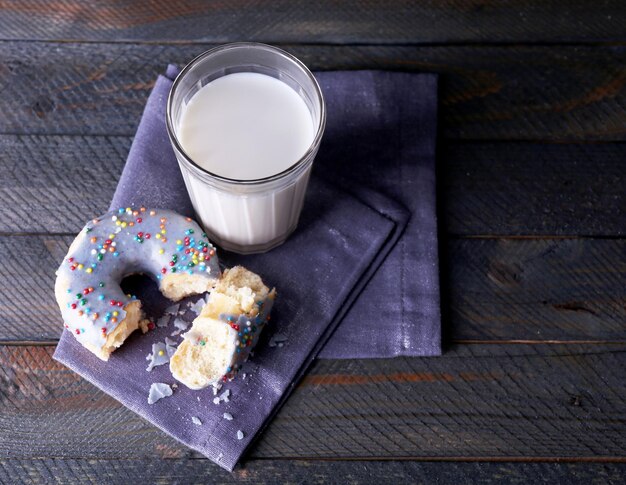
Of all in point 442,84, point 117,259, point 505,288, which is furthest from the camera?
point 442,84

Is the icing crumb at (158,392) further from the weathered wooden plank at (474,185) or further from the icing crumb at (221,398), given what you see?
the weathered wooden plank at (474,185)

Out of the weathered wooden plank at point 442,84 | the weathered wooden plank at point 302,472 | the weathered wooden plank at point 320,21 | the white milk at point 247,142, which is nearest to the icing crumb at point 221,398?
the weathered wooden plank at point 302,472

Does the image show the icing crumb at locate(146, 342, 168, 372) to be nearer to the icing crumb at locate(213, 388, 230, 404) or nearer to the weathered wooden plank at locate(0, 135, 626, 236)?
the icing crumb at locate(213, 388, 230, 404)

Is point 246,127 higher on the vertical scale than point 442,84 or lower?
higher

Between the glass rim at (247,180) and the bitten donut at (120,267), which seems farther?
the bitten donut at (120,267)

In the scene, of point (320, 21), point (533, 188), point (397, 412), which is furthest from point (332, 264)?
point (320, 21)

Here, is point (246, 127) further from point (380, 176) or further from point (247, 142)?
point (380, 176)

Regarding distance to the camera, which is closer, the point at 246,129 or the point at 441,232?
the point at 246,129

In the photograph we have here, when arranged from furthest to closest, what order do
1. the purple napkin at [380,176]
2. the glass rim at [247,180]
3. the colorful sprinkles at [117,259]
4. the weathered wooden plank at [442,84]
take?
the weathered wooden plank at [442,84] → the purple napkin at [380,176] → the colorful sprinkles at [117,259] → the glass rim at [247,180]

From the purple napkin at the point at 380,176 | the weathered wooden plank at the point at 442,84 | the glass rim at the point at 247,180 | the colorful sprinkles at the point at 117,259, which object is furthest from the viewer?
the weathered wooden plank at the point at 442,84

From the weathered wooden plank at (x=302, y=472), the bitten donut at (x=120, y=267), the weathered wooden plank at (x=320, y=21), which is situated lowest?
the weathered wooden plank at (x=302, y=472)
